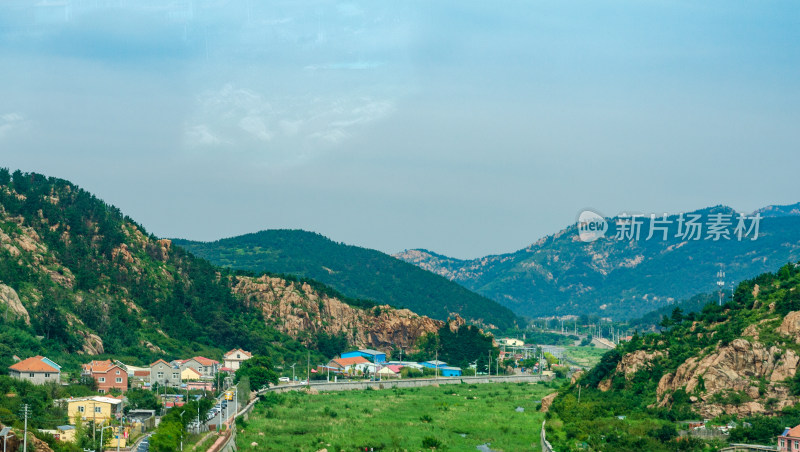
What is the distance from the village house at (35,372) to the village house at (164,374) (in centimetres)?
1375

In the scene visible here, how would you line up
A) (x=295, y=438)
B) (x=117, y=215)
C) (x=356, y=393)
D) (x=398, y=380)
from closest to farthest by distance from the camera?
(x=295, y=438) < (x=356, y=393) < (x=398, y=380) < (x=117, y=215)

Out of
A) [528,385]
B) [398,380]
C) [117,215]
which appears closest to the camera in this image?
→ [398,380]

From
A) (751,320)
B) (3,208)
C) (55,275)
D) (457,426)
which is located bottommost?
(457,426)

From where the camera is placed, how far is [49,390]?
7512 cm

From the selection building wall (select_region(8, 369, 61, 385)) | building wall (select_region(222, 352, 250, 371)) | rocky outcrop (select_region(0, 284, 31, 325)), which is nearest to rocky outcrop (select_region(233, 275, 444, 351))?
building wall (select_region(222, 352, 250, 371))

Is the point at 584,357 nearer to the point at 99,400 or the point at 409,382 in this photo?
the point at 409,382

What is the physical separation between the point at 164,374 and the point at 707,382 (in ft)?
192

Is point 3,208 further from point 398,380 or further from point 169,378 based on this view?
point 398,380

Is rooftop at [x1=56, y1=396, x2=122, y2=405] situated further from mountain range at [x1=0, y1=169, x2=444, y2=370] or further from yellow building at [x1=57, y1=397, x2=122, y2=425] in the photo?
mountain range at [x1=0, y1=169, x2=444, y2=370]

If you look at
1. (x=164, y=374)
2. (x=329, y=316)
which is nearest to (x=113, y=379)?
(x=164, y=374)

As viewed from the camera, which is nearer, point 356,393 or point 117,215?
point 356,393


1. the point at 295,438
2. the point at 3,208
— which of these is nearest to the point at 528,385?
the point at 295,438

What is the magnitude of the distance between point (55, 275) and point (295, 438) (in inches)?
2684

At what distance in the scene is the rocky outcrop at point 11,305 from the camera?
10538 cm
